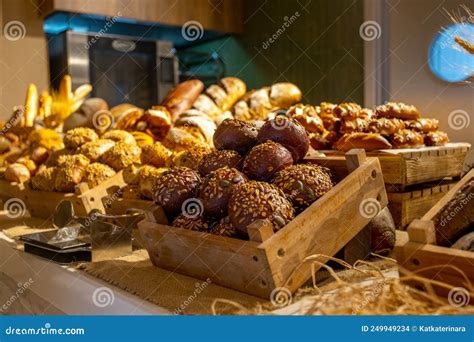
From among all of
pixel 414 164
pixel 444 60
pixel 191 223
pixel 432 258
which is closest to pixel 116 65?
pixel 444 60

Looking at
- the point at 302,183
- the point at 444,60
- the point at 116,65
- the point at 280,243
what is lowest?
the point at 280,243

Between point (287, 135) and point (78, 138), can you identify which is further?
point (78, 138)

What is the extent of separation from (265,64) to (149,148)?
318cm

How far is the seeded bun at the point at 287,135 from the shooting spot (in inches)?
60.6

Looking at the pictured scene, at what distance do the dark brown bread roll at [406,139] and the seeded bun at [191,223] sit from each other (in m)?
1.15

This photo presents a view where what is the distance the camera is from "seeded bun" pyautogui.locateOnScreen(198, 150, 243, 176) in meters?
1.54

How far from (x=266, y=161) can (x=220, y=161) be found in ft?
0.55

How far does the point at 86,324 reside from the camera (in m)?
1.18

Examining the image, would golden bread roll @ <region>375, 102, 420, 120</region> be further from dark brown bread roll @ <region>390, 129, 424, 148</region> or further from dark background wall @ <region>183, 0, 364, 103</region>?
dark background wall @ <region>183, 0, 364, 103</region>

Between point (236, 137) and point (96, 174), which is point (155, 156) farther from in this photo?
point (236, 137)

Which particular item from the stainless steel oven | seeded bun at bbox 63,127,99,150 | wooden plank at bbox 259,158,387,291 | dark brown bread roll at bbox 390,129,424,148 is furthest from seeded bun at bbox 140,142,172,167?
the stainless steel oven

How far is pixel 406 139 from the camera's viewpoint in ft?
7.32

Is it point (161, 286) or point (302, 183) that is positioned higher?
point (302, 183)

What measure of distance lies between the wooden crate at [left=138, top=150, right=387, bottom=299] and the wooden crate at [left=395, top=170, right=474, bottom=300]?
0.65 feet
